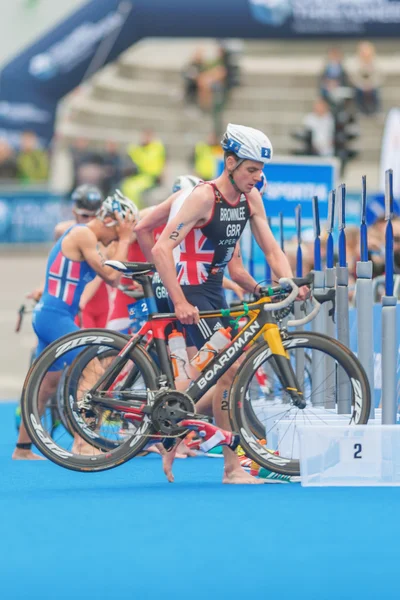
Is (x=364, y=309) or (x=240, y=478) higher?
(x=364, y=309)

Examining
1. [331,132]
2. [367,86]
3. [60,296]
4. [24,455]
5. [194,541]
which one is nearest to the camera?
[194,541]

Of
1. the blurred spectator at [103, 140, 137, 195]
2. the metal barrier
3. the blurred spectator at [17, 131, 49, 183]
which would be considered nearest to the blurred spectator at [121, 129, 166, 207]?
the blurred spectator at [103, 140, 137, 195]

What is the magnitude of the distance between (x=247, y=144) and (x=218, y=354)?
1181 mm

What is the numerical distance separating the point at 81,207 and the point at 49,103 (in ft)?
68.6

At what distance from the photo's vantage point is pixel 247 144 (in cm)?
820

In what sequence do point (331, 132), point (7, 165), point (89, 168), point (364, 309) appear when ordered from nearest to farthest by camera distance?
1. point (364, 309)
2. point (331, 132)
3. point (89, 168)
4. point (7, 165)

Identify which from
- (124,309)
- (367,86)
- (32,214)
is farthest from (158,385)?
(367,86)

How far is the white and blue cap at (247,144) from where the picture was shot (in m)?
8.20

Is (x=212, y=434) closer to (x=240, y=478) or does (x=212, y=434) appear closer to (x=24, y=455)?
(x=240, y=478)

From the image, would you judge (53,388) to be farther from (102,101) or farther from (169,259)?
(102,101)

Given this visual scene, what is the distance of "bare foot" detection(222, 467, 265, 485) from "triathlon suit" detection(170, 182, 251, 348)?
75 cm

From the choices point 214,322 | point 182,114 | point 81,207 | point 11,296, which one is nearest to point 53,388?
point 214,322

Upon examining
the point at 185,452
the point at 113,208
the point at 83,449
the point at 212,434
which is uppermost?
the point at 113,208

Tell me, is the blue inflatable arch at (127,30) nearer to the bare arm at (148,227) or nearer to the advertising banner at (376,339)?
the advertising banner at (376,339)
